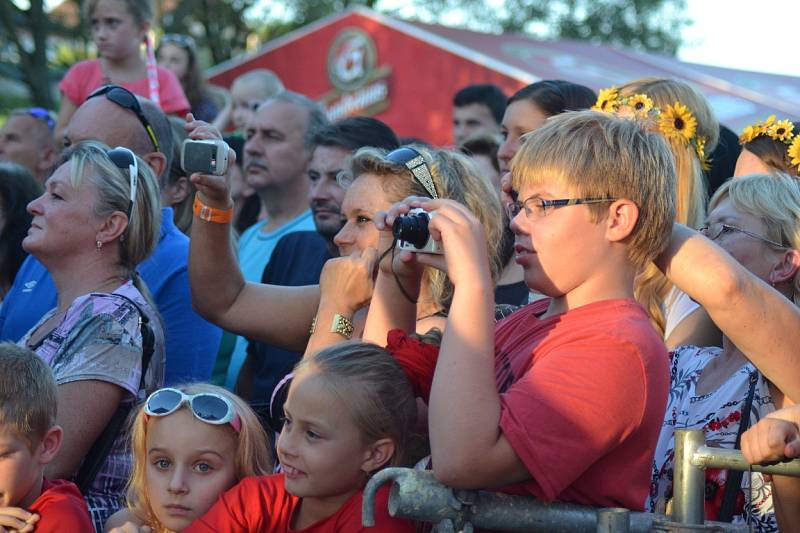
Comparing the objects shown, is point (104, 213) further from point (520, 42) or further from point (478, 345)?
point (520, 42)

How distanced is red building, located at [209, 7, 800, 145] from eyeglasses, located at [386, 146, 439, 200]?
10.4 m

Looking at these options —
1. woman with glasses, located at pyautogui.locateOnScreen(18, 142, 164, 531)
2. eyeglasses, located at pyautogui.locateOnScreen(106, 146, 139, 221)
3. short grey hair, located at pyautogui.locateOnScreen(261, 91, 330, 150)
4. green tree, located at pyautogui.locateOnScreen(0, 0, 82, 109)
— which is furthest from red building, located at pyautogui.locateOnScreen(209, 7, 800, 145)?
woman with glasses, located at pyautogui.locateOnScreen(18, 142, 164, 531)

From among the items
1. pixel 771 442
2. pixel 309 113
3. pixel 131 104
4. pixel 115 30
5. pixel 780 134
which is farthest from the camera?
pixel 115 30

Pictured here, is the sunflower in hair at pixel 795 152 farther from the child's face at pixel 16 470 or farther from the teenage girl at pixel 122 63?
the teenage girl at pixel 122 63

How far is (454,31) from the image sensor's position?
18609 millimetres

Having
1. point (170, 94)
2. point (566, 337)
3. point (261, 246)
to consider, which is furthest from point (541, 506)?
point (170, 94)

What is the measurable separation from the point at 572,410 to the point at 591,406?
0.04 meters

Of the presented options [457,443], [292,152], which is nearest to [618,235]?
[457,443]

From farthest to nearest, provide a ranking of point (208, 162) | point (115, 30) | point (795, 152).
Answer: point (115, 30) → point (795, 152) → point (208, 162)

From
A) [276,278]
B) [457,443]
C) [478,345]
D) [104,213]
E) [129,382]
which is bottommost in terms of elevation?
[276,278]

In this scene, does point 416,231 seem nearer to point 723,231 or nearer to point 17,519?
point 723,231

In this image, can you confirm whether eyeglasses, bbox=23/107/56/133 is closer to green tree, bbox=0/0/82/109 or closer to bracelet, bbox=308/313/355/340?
bracelet, bbox=308/313/355/340

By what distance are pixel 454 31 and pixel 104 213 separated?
1507 cm

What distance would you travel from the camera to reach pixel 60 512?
3.17 metres
